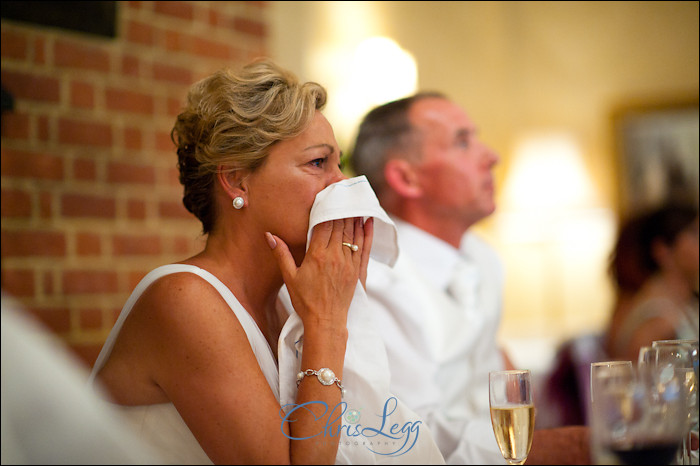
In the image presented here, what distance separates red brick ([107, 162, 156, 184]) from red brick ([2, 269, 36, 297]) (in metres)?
0.32

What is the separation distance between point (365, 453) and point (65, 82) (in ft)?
3.96

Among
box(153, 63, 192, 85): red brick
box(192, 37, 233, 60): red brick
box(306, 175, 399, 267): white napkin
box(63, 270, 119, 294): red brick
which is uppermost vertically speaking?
box(192, 37, 233, 60): red brick

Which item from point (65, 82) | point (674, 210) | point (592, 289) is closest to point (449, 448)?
point (65, 82)

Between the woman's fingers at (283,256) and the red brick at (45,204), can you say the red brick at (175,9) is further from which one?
the woman's fingers at (283,256)

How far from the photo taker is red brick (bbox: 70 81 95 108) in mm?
1802

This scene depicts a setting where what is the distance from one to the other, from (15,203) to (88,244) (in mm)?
202

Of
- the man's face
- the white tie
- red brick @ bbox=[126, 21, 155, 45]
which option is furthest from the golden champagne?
red brick @ bbox=[126, 21, 155, 45]

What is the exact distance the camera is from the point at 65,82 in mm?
1784

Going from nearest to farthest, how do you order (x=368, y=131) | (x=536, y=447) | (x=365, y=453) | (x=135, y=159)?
(x=365, y=453) → (x=536, y=447) → (x=135, y=159) → (x=368, y=131)

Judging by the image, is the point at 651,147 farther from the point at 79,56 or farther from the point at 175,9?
the point at 79,56

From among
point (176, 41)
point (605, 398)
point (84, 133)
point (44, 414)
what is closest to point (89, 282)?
point (84, 133)

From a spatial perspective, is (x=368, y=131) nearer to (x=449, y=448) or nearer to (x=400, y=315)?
(x=400, y=315)

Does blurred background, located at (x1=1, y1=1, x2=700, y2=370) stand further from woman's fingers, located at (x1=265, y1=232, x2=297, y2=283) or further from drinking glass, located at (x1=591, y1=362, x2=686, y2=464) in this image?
drinking glass, located at (x1=591, y1=362, x2=686, y2=464)

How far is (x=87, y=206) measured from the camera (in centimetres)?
182
